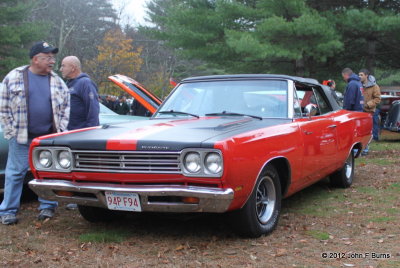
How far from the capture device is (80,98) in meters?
5.45

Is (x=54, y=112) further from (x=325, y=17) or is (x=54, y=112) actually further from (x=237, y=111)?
(x=325, y=17)

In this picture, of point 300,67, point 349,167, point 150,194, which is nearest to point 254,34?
point 300,67

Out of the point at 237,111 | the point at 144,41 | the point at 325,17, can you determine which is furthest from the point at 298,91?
the point at 144,41

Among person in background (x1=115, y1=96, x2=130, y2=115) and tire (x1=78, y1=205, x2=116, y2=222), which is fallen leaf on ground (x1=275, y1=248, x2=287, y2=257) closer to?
tire (x1=78, y1=205, x2=116, y2=222)

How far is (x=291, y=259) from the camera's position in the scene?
3664 millimetres

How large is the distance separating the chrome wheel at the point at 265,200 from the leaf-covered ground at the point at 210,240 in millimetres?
201

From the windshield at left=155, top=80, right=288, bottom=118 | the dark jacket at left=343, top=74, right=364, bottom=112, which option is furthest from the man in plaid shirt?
the dark jacket at left=343, top=74, right=364, bottom=112

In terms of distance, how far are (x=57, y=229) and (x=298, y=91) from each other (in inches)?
123

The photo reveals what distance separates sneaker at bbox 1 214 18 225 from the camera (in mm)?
4688

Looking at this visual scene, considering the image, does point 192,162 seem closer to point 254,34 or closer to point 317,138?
point 317,138

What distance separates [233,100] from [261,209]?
135 centimetres

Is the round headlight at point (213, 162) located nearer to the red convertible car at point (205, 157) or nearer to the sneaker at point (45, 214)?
the red convertible car at point (205, 157)

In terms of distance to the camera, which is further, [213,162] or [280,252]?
[280,252]

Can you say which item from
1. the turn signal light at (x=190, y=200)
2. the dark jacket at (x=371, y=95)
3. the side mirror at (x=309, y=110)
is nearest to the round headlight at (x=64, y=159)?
the turn signal light at (x=190, y=200)
